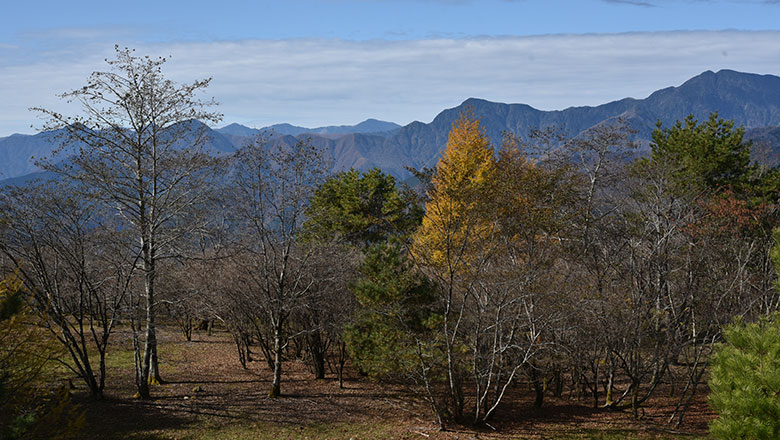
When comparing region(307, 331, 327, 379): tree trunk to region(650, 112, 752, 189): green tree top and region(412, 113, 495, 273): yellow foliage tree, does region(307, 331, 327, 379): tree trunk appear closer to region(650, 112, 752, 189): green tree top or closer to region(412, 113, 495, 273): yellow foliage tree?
region(412, 113, 495, 273): yellow foliage tree

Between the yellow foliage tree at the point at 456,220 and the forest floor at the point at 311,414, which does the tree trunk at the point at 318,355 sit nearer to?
the forest floor at the point at 311,414

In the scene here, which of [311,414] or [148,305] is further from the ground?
[148,305]

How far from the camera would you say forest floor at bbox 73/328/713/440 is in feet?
43.8

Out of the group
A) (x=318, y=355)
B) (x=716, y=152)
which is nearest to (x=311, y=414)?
(x=318, y=355)

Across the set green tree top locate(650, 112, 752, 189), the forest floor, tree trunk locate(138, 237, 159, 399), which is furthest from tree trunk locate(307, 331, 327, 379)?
green tree top locate(650, 112, 752, 189)

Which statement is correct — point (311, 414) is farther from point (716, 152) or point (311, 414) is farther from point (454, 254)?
point (716, 152)

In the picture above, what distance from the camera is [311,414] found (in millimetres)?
15375

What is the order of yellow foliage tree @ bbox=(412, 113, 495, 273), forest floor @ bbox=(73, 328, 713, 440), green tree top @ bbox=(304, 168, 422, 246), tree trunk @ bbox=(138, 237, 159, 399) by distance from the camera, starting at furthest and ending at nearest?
green tree top @ bbox=(304, 168, 422, 246)
tree trunk @ bbox=(138, 237, 159, 399)
forest floor @ bbox=(73, 328, 713, 440)
yellow foliage tree @ bbox=(412, 113, 495, 273)

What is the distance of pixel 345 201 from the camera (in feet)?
114

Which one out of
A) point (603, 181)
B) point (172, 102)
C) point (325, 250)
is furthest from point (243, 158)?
point (603, 181)

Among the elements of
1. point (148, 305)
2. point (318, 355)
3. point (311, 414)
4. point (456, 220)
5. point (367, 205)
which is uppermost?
point (367, 205)

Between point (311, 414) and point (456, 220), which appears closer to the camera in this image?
point (456, 220)

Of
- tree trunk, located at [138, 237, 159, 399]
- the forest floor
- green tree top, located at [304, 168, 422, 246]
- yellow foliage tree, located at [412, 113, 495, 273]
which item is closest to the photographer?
yellow foliage tree, located at [412, 113, 495, 273]

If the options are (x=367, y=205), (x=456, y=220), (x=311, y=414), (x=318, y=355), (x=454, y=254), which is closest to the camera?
(x=456, y=220)
